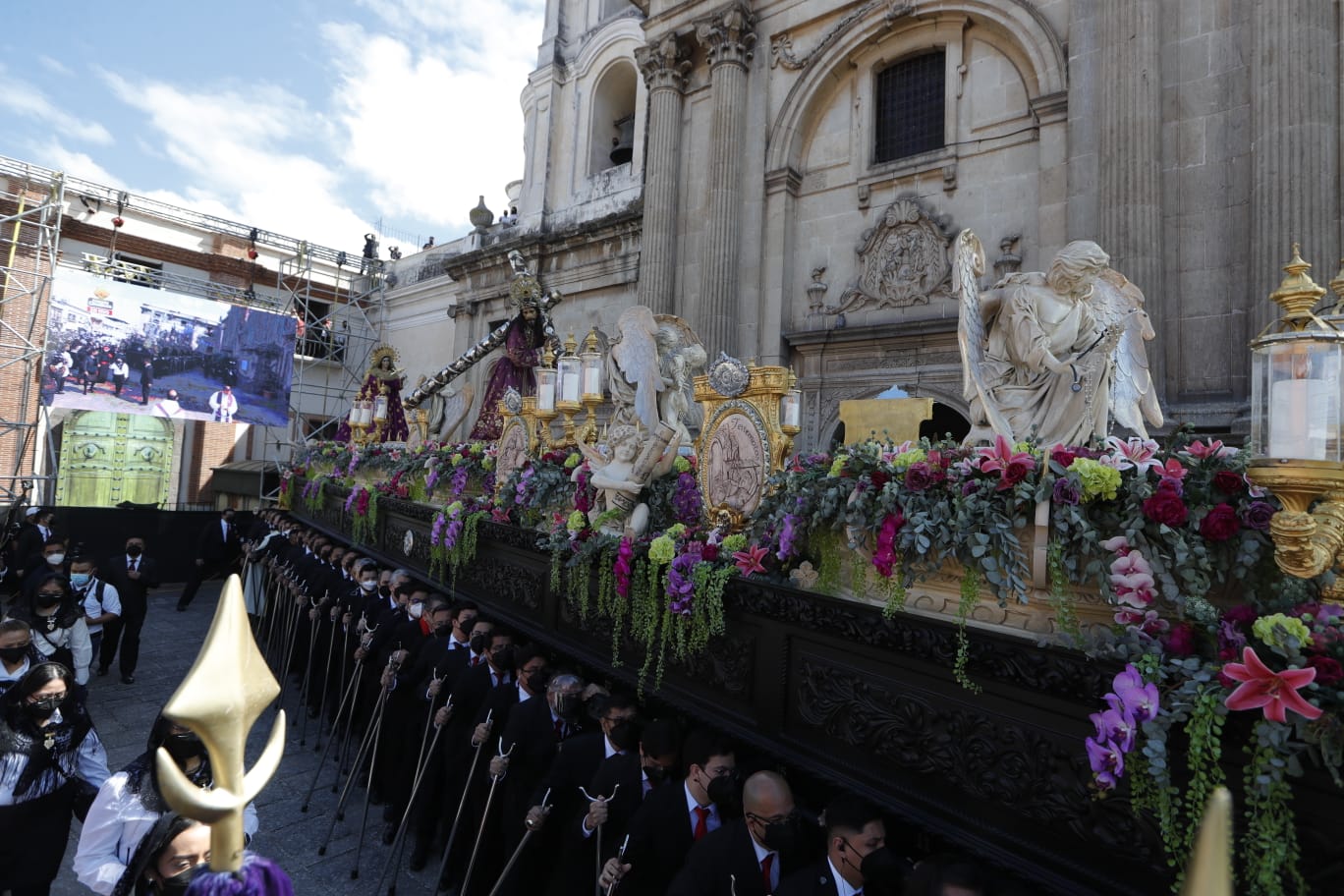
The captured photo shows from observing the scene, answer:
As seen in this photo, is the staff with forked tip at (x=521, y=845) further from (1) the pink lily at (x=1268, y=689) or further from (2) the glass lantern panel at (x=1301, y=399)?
(2) the glass lantern panel at (x=1301, y=399)

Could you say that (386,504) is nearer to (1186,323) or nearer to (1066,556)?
(1066,556)

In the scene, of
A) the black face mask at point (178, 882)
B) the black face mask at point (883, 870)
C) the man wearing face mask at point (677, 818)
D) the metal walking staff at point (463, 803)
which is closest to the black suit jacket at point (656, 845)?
the man wearing face mask at point (677, 818)

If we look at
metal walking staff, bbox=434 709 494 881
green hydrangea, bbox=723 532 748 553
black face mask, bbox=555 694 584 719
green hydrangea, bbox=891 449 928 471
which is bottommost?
metal walking staff, bbox=434 709 494 881

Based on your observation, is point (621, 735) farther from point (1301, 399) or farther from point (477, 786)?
point (1301, 399)

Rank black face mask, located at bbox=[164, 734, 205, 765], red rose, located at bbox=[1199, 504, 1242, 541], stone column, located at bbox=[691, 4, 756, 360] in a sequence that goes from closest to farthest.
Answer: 1. red rose, located at bbox=[1199, 504, 1242, 541]
2. black face mask, located at bbox=[164, 734, 205, 765]
3. stone column, located at bbox=[691, 4, 756, 360]

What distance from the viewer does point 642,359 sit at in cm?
592

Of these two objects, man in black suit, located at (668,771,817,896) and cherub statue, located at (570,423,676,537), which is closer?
man in black suit, located at (668,771,817,896)

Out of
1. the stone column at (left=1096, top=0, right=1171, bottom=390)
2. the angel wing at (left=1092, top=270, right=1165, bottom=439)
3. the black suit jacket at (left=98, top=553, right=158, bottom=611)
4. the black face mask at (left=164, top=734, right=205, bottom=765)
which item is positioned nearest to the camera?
the black face mask at (left=164, top=734, right=205, bottom=765)

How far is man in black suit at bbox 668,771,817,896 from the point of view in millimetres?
3061

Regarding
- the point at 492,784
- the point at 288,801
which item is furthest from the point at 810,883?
the point at 288,801

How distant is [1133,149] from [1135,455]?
303 inches

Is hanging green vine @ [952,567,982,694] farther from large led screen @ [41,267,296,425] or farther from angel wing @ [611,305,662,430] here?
large led screen @ [41,267,296,425]

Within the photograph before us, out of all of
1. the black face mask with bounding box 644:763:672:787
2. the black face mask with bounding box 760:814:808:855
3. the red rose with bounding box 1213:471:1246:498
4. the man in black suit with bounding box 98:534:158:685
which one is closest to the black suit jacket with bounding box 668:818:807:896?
the black face mask with bounding box 760:814:808:855

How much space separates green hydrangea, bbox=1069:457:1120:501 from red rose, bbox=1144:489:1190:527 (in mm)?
158
